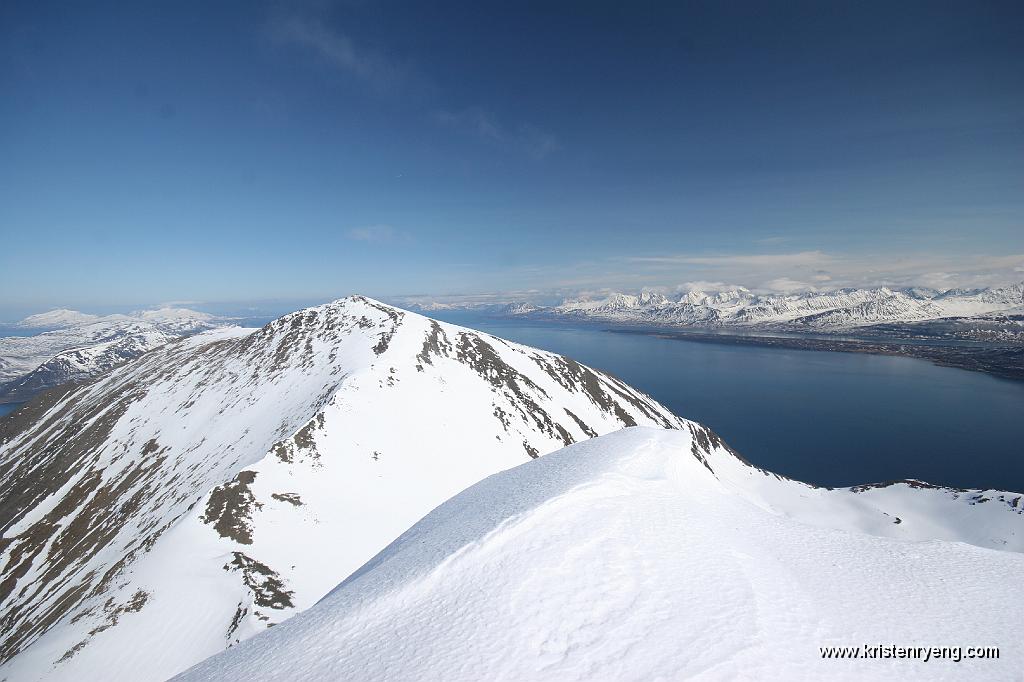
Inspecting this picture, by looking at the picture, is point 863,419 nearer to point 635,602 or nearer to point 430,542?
point 635,602

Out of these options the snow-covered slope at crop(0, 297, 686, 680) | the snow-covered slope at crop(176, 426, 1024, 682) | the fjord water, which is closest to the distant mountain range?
the snow-covered slope at crop(176, 426, 1024, 682)

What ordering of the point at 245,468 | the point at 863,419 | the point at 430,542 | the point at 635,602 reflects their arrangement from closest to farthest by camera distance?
the point at 635,602, the point at 430,542, the point at 245,468, the point at 863,419

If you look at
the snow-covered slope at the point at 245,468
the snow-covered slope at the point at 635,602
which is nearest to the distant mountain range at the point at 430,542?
the snow-covered slope at the point at 635,602

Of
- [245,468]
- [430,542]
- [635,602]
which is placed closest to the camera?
[635,602]

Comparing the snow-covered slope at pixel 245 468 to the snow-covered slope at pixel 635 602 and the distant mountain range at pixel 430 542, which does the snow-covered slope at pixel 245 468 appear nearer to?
the distant mountain range at pixel 430 542

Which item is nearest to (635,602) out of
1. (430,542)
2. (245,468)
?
(430,542)
